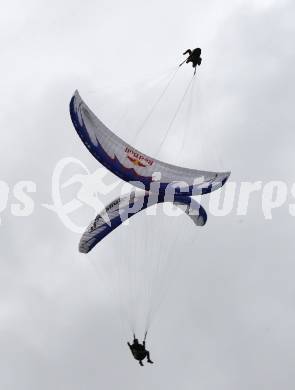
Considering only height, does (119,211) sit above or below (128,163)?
below

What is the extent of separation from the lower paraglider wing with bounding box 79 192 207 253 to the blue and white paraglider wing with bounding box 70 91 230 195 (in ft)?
3.99

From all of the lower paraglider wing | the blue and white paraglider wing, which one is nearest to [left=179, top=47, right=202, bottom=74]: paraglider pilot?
the blue and white paraglider wing

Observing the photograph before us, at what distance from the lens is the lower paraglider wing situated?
46969 mm

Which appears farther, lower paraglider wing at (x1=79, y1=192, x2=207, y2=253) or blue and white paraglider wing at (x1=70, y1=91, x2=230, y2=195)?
lower paraglider wing at (x1=79, y1=192, x2=207, y2=253)

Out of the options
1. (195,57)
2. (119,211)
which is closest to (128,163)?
(119,211)

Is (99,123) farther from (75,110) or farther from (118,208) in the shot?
(118,208)

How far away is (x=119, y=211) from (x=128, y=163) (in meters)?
3.53

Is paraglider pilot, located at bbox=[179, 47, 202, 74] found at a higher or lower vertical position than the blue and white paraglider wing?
higher

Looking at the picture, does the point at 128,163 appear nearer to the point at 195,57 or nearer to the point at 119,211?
the point at 119,211

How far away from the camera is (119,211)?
47.1 m

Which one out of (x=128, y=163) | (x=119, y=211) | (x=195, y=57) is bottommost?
(x=119, y=211)

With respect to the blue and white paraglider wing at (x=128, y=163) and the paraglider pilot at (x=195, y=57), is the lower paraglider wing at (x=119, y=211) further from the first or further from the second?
the paraglider pilot at (x=195, y=57)

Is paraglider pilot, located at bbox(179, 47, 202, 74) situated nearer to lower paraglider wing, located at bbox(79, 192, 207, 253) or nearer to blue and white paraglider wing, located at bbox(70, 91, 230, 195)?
blue and white paraglider wing, located at bbox(70, 91, 230, 195)

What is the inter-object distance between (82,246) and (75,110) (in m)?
9.85
